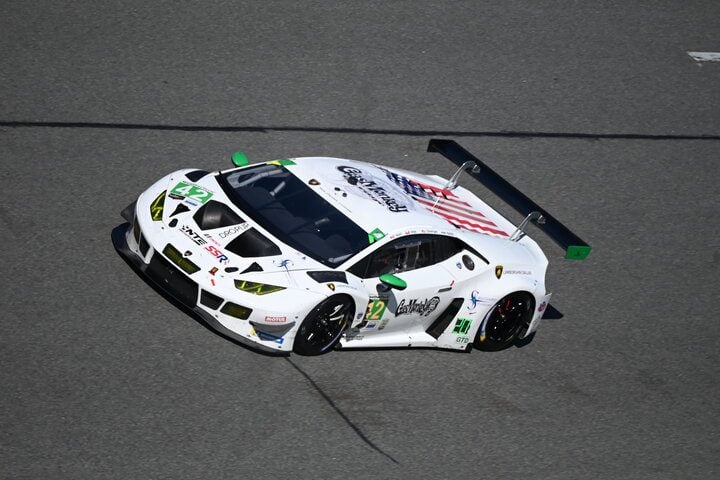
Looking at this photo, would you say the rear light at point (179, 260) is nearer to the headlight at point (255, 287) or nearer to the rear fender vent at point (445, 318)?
the headlight at point (255, 287)

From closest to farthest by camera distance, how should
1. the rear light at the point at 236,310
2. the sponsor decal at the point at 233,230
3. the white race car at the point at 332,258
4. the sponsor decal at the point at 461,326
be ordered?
the rear light at the point at 236,310 < the white race car at the point at 332,258 < the sponsor decal at the point at 233,230 < the sponsor decal at the point at 461,326

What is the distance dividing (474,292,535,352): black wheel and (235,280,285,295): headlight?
2.04m

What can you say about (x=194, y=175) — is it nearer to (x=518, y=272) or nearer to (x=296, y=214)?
(x=296, y=214)

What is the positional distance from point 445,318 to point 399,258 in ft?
2.37

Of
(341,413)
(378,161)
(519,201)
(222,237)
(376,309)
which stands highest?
(519,201)

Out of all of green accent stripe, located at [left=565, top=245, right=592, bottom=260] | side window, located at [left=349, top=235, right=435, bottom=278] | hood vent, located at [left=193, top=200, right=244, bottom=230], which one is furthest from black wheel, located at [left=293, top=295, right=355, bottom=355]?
green accent stripe, located at [left=565, top=245, right=592, bottom=260]

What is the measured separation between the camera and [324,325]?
7.64m

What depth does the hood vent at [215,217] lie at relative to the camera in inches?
307

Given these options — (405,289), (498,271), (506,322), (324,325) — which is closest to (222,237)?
(324,325)

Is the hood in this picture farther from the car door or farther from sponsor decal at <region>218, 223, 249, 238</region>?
the car door

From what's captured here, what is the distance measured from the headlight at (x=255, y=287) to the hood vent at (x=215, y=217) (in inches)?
26.2

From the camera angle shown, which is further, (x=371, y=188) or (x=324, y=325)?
(x=371, y=188)

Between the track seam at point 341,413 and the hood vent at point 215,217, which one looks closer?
the track seam at point 341,413

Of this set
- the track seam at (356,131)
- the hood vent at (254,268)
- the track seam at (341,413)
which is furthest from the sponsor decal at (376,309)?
the track seam at (356,131)
